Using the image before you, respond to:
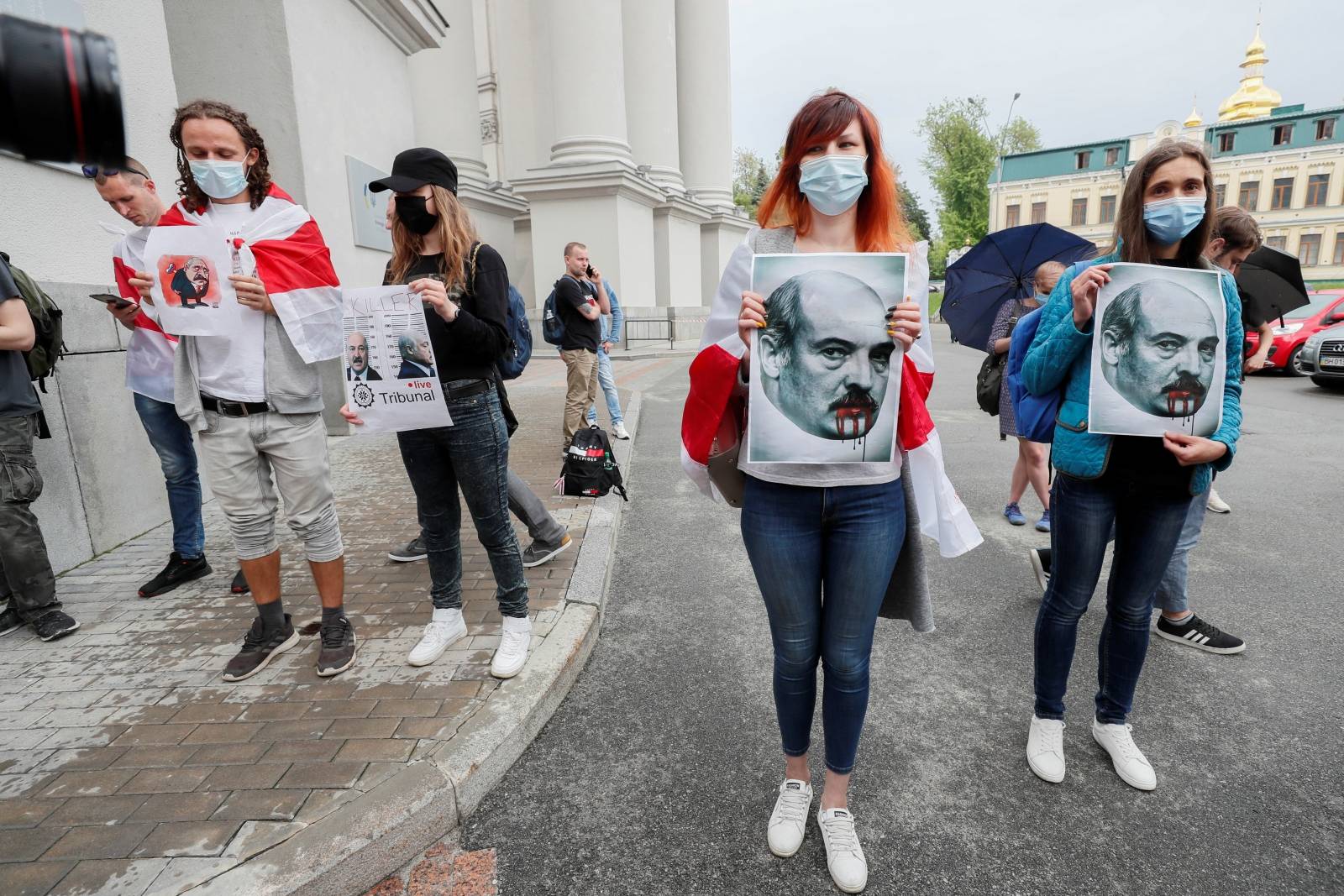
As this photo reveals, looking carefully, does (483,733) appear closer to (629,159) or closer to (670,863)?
(670,863)

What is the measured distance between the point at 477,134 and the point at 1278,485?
59.0 ft

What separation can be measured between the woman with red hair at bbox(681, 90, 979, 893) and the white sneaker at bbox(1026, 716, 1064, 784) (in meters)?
0.89

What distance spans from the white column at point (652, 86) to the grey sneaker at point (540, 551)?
19.3 m

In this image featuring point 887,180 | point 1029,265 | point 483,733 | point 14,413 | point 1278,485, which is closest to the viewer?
point 887,180

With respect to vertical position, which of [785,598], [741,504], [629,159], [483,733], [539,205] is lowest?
[483,733]

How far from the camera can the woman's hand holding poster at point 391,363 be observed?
2863mm

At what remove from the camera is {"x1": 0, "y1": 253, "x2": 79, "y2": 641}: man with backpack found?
3.46 meters

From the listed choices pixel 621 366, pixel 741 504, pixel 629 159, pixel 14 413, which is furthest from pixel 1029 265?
pixel 629 159

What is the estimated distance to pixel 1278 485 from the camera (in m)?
6.52

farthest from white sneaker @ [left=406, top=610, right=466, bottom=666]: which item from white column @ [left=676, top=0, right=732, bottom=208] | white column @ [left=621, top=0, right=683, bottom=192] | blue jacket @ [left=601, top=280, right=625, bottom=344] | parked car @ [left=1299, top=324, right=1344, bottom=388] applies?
white column @ [left=676, top=0, right=732, bottom=208]

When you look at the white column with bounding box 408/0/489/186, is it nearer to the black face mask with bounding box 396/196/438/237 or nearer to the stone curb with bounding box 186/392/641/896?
the black face mask with bounding box 396/196/438/237

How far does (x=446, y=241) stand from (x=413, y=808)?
6.95 feet

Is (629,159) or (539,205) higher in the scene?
(629,159)

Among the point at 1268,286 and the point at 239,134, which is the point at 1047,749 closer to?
the point at 1268,286
